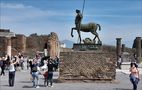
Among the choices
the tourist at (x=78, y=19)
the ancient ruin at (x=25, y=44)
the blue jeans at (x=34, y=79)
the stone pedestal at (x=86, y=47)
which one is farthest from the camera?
the ancient ruin at (x=25, y=44)

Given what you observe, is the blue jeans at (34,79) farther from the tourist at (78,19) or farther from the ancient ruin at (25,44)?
the ancient ruin at (25,44)

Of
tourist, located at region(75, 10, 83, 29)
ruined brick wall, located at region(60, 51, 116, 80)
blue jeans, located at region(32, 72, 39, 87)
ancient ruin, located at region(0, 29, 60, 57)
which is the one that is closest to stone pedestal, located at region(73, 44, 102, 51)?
ruined brick wall, located at region(60, 51, 116, 80)

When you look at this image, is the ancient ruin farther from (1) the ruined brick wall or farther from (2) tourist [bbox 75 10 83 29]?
(1) the ruined brick wall

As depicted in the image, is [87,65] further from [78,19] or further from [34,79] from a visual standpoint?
[34,79]

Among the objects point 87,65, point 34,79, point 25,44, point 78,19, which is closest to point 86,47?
point 87,65

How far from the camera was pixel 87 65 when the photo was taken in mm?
24969

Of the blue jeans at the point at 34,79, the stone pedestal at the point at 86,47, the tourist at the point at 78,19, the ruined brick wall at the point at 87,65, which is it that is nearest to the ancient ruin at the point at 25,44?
the tourist at the point at 78,19

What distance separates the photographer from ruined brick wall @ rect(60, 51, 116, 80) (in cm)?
2494

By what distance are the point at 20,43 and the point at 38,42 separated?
18.4 feet

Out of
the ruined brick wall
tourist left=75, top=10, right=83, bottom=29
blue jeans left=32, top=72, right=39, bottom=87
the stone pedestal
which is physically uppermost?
tourist left=75, top=10, right=83, bottom=29

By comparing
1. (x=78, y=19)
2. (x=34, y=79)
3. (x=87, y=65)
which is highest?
(x=78, y=19)

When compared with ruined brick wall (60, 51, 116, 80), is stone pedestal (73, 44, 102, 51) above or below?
above

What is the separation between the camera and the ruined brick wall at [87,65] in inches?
982

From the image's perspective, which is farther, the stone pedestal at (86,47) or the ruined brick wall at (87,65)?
the stone pedestal at (86,47)
